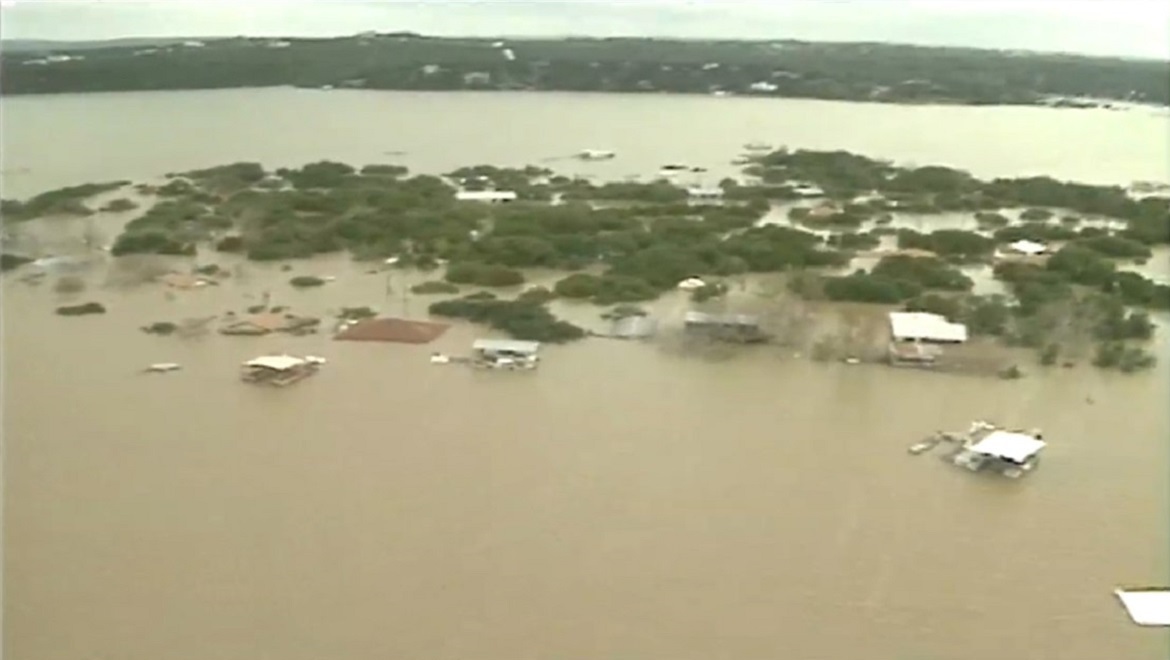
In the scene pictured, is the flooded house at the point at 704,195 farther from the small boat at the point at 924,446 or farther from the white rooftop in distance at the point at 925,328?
the small boat at the point at 924,446

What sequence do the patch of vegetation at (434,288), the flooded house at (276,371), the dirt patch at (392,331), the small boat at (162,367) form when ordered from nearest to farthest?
the flooded house at (276,371) → the small boat at (162,367) → the dirt patch at (392,331) → the patch of vegetation at (434,288)

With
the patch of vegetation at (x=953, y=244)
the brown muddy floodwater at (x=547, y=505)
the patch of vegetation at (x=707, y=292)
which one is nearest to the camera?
the brown muddy floodwater at (x=547, y=505)

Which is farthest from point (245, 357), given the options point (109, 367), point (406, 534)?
point (406, 534)

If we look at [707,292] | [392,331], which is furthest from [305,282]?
[707,292]

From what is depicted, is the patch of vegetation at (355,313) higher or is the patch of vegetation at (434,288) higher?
the patch of vegetation at (434,288)

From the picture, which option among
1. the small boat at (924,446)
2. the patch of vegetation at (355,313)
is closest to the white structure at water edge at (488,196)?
the patch of vegetation at (355,313)

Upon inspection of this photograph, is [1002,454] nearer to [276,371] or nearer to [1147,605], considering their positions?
[1147,605]

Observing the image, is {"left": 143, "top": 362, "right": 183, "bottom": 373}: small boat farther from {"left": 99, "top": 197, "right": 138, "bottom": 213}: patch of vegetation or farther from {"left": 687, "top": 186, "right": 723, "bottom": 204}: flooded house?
{"left": 687, "top": 186, "right": 723, "bottom": 204}: flooded house

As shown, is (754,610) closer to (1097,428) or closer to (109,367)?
(1097,428)
